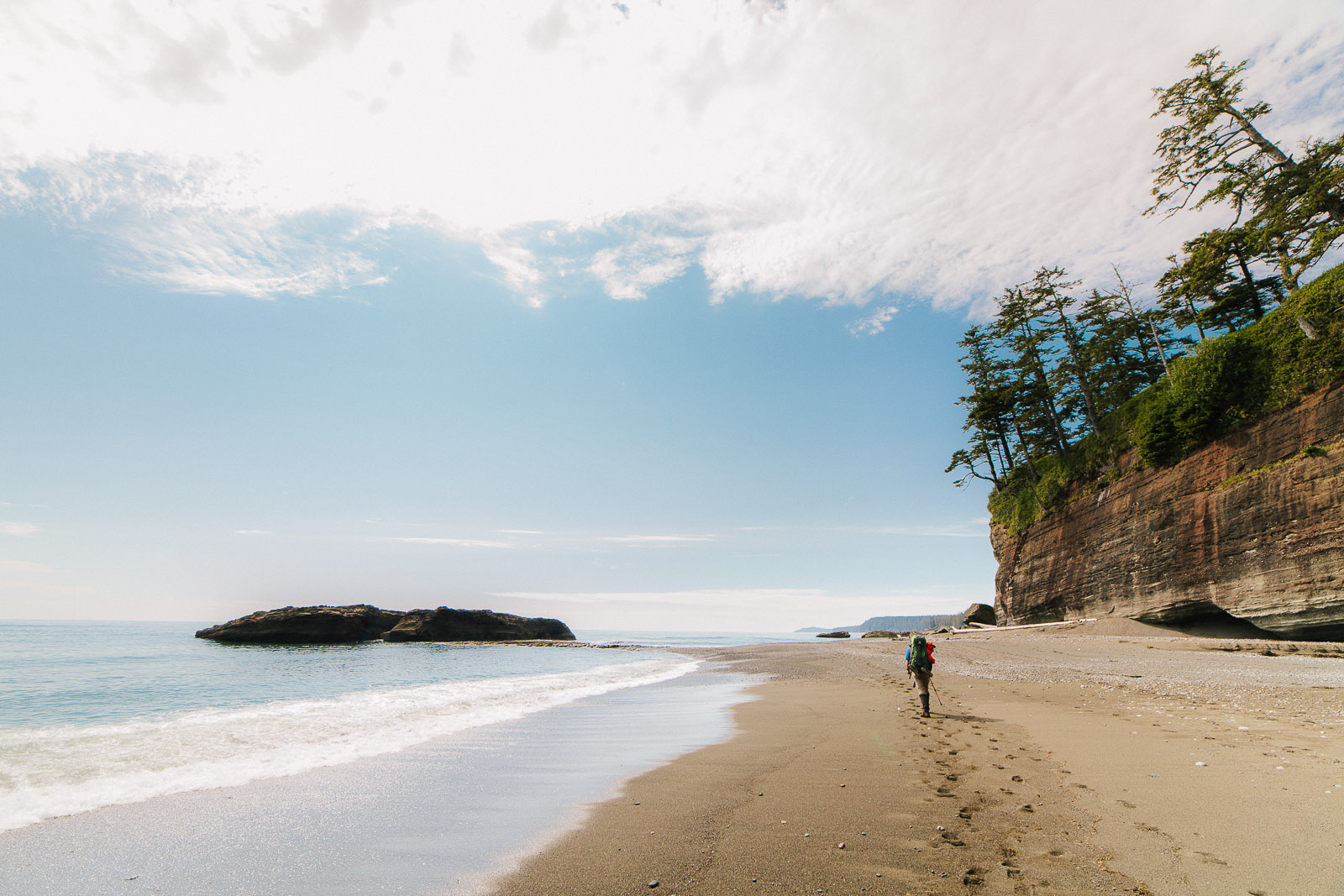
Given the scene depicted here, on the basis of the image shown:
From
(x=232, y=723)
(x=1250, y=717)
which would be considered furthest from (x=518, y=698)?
(x=1250, y=717)

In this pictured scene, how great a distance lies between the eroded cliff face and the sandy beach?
1244 centimetres

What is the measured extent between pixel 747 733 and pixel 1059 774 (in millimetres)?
5507

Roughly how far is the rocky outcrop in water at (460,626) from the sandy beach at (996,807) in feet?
268

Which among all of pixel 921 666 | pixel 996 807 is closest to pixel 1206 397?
pixel 921 666

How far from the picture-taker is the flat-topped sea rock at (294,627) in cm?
7412

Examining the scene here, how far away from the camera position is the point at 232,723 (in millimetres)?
13625

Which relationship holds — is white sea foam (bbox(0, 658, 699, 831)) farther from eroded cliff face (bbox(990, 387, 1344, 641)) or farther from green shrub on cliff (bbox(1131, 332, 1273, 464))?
green shrub on cliff (bbox(1131, 332, 1273, 464))

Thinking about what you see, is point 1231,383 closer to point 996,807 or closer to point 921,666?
point 921,666

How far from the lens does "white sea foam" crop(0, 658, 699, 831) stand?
307 inches

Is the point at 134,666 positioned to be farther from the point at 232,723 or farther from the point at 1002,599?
the point at 1002,599

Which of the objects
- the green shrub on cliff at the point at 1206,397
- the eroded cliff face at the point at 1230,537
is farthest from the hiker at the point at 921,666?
the green shrub on cliff at the point at 1206,397

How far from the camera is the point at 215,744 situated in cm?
1101

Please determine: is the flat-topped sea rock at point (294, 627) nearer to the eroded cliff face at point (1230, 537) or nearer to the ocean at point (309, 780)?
Answer: the ocean at point (309, 780)

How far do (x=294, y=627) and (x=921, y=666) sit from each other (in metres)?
87.0
